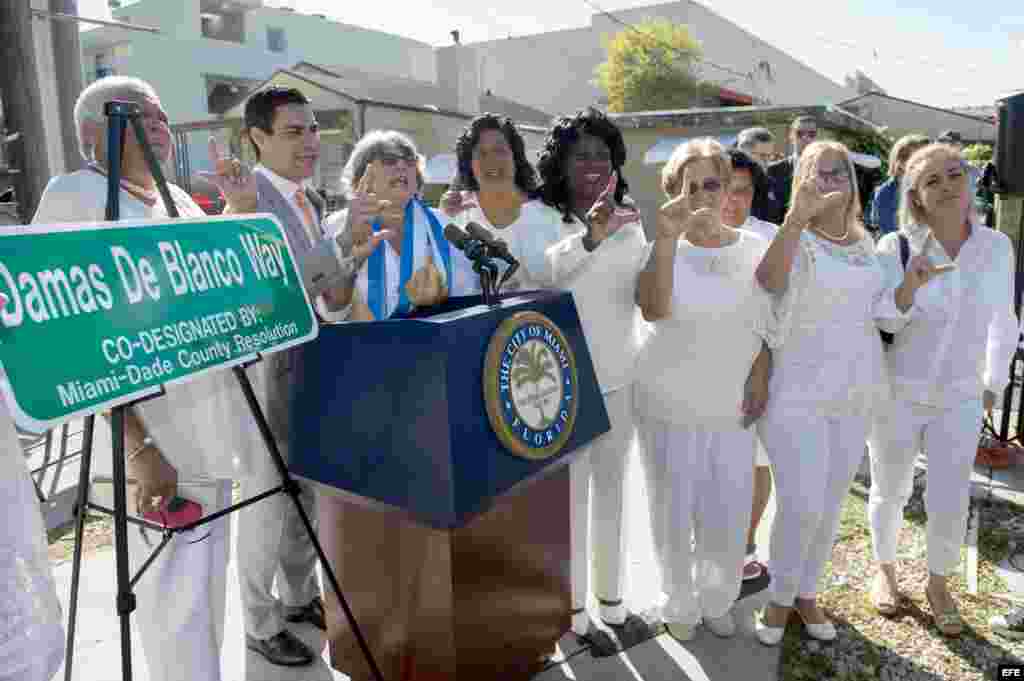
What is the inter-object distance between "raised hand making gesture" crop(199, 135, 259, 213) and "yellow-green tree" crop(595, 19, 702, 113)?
36750 mm

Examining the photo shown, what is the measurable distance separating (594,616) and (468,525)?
129cm

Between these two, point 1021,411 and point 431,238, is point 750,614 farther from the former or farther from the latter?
point 1021,411

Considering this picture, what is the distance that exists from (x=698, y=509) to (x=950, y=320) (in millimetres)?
1275

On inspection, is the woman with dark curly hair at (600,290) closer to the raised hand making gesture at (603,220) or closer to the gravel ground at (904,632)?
the raised hand making gesture at (603,220)

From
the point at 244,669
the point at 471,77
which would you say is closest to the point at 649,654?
the point at 244,669

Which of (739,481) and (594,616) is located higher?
(739,481)

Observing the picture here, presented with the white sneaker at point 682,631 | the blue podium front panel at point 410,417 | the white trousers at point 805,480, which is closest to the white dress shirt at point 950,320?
the white trousers at point 805,480

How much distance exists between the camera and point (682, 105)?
36.0 m

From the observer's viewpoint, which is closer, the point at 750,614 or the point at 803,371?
the point at 803,371

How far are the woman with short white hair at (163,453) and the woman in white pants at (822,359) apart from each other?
1.96 m

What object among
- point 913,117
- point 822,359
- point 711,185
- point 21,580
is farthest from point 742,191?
point 913,117

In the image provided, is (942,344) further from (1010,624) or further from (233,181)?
(233,181)

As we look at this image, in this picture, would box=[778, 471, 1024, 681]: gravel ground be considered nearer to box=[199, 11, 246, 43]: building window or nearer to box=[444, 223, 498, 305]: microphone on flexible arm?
box=[444, 223, 498, 305]: microphone on flexible arm

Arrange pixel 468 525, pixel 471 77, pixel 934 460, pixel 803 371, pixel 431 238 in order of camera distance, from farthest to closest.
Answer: pixel 471 77
pixel 934 460
pixel 803 371
pixel 431 238
pixel 468 525
